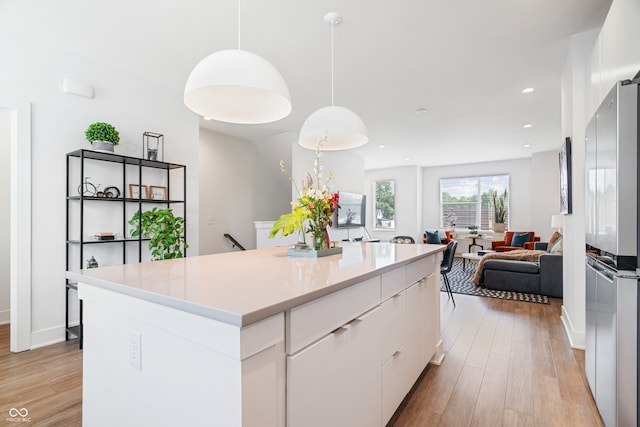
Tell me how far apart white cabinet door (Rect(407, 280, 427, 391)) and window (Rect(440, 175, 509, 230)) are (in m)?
7.76

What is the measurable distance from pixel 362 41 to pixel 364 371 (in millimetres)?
2600

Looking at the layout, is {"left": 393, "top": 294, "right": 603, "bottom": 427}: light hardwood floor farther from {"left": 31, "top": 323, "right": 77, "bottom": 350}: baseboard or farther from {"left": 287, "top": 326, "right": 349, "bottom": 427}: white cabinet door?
{"left": 31, "top": 323, "right": 77, "bottom": 350}: baseboard

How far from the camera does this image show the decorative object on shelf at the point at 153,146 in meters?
3.41

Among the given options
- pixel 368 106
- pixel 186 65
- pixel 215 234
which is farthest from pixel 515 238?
pixel 186 65

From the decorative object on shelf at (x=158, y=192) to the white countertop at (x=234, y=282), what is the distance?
2229mm

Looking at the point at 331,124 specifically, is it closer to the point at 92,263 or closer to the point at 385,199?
the point at 92,263

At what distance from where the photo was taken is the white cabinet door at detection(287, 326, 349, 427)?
39.1 inches

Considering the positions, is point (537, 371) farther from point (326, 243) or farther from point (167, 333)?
point (167, 333)

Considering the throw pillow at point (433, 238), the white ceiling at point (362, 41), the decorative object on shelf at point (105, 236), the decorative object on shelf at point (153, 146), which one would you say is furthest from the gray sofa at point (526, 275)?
the decorative object on shelf at point (105, 236)

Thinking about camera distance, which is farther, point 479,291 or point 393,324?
point 479,291

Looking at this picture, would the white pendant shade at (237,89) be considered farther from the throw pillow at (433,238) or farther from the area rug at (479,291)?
the throw pillow at (433,238)

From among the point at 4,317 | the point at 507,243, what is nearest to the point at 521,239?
the point at 507,243

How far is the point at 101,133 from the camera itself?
2.95 metres

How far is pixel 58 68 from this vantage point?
9.50 feet
